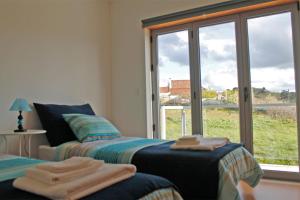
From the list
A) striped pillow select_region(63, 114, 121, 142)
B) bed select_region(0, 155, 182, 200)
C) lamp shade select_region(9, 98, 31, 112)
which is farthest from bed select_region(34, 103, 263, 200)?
bed select_region(0, 155, 182, 200)

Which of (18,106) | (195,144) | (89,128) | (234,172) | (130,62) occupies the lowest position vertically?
(234,172)

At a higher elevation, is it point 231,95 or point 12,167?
point 231,95

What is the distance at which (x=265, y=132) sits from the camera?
11.2ft

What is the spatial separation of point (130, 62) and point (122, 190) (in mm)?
3178

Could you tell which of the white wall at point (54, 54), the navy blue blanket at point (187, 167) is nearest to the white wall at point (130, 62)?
the white wall at point (54, 54)

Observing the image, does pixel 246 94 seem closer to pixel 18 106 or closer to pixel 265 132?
pixel 265 132

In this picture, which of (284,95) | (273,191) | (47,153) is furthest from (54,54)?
(273,191)

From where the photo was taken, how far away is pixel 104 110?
431 centimetres

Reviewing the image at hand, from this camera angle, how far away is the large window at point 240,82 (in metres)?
3.31

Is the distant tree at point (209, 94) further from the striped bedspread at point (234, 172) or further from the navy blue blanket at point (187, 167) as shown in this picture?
the navy blue blanket at point (187, 167)

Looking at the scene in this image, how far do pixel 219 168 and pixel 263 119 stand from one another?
67.1 inches

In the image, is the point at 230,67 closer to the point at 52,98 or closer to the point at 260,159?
the point at 260,159

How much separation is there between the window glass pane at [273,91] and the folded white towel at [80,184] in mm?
2509

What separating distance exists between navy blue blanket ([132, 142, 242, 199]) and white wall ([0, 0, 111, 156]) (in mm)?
1672
